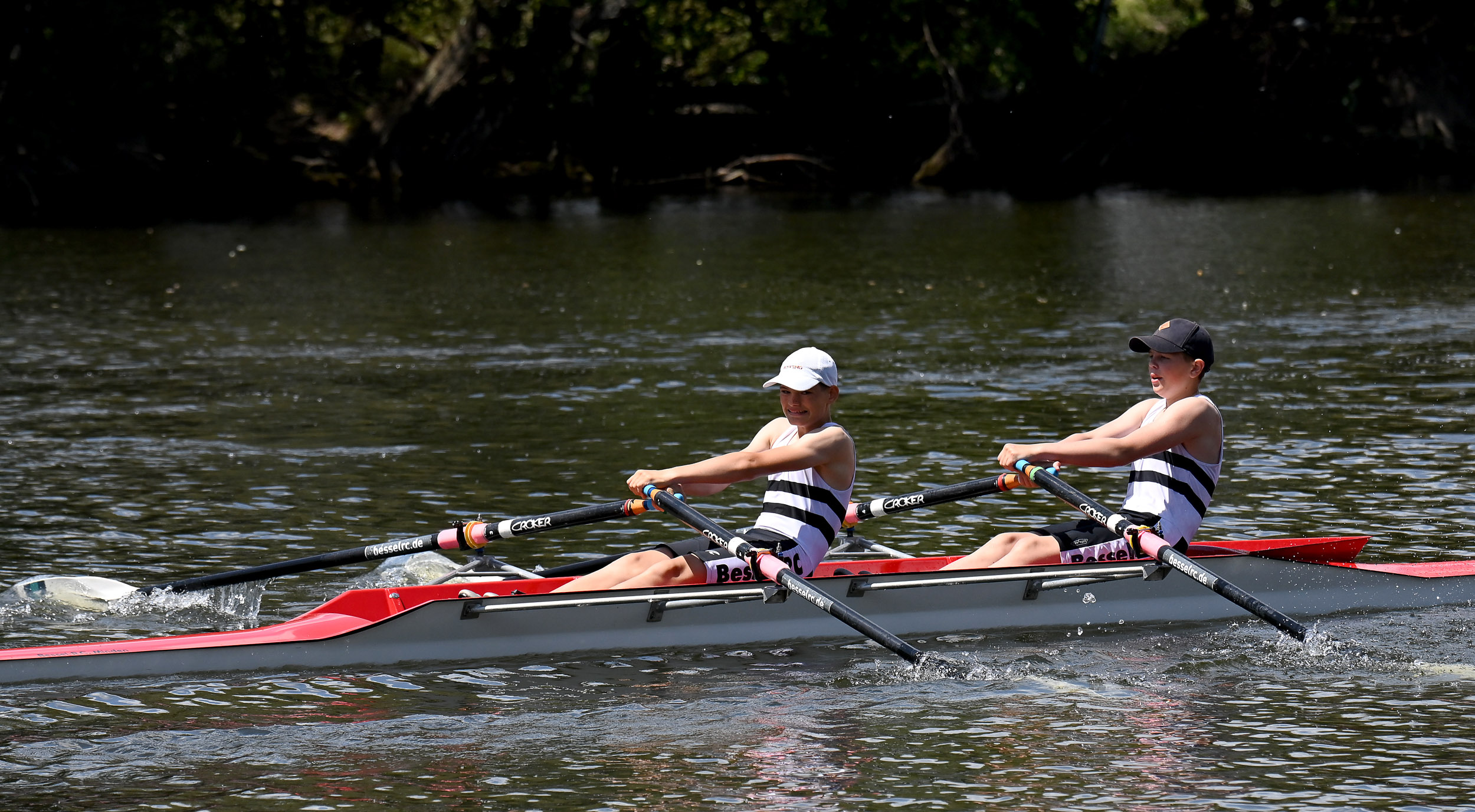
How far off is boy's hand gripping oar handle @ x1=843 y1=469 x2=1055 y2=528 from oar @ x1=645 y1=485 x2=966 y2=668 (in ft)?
5.15

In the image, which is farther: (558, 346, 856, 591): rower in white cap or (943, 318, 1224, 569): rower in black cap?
(943, 318, 1224, 569): rower in black cap

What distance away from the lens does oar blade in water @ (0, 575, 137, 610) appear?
432 inches

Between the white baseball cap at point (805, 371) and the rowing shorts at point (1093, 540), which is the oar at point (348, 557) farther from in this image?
the rowing shorts at point (1093, 540)

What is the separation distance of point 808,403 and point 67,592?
4693 mm

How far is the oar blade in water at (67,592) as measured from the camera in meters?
11.0

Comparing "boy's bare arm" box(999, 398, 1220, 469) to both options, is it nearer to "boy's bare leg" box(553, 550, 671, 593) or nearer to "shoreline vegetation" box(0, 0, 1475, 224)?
"boy's bare leg" box(553, 550, 671, 593)

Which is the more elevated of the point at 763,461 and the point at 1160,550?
the point at 763,461

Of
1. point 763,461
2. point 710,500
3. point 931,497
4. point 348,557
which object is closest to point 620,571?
point 763,461

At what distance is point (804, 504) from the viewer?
1041cm

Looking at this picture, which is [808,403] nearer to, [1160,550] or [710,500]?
[1160,550]

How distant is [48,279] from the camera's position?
31547mm

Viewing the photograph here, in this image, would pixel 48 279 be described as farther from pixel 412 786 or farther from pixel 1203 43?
pixel 1203 43

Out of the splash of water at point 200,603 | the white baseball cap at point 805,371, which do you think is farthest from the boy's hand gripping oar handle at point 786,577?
the splash of water at point 200,603

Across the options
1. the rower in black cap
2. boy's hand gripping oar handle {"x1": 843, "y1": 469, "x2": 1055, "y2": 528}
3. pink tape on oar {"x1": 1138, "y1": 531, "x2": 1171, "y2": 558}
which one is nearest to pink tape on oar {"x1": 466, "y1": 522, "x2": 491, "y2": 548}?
boy's hand gripping oar handle {"x1": 843, "y1": 469, "x2": 1055, "y2": 528}
